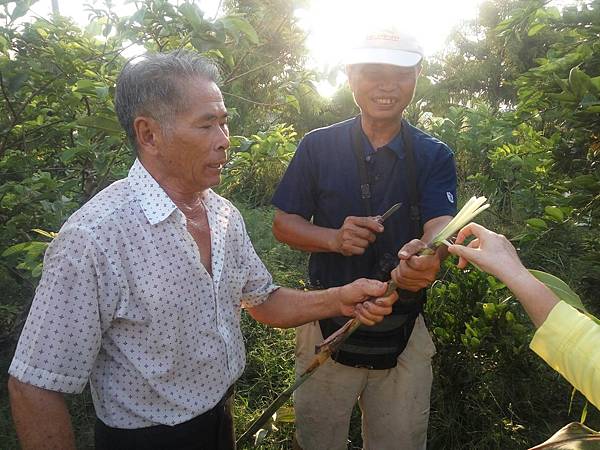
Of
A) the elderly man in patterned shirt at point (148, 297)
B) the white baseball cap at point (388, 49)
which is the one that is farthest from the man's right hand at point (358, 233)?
the white baseball cap at point (388, 49)

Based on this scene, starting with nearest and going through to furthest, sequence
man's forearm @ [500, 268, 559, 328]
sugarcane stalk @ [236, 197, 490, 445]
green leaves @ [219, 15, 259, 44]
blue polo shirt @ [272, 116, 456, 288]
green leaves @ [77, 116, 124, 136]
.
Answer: man's forearm @ [500, 268, 559, 328] → sugarcane stalk @ [236, 197, 490, 445] → green leaves @ [219, 15, 259, 44] → green leaves @ [77, 116, 124, 136] → blue polo shirt @ [272, 116, 456, 288]

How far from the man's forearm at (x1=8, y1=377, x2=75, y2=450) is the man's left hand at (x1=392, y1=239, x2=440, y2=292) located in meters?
1.06

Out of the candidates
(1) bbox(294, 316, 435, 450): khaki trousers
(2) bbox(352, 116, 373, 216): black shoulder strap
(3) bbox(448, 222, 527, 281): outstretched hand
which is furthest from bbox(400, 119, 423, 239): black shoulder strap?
(3) bbox(448, 222, 527, 281): outstretched hand

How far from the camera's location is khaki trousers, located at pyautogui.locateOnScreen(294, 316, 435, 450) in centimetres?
217

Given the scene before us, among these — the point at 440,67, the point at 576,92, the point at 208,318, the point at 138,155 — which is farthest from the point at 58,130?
the point at 440,67

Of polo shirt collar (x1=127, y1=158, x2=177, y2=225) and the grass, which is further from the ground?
polo shirt collar (x1=127, y1=158, x2=177, y2=225)

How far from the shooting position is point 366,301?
5.90 feet

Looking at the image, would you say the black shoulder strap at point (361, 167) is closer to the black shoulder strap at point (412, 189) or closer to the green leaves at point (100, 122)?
the black shoulder strap at point (412, 189)

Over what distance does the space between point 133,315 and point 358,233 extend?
86cm

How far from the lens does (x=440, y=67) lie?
1197 cm

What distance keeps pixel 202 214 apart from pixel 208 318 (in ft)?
1.10

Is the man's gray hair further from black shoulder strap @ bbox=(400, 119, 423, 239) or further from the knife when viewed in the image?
black shoulder strap @ bbox=(400, 119, 423, 239)

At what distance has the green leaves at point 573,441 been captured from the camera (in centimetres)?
115

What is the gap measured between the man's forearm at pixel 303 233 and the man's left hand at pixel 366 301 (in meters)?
0.26
